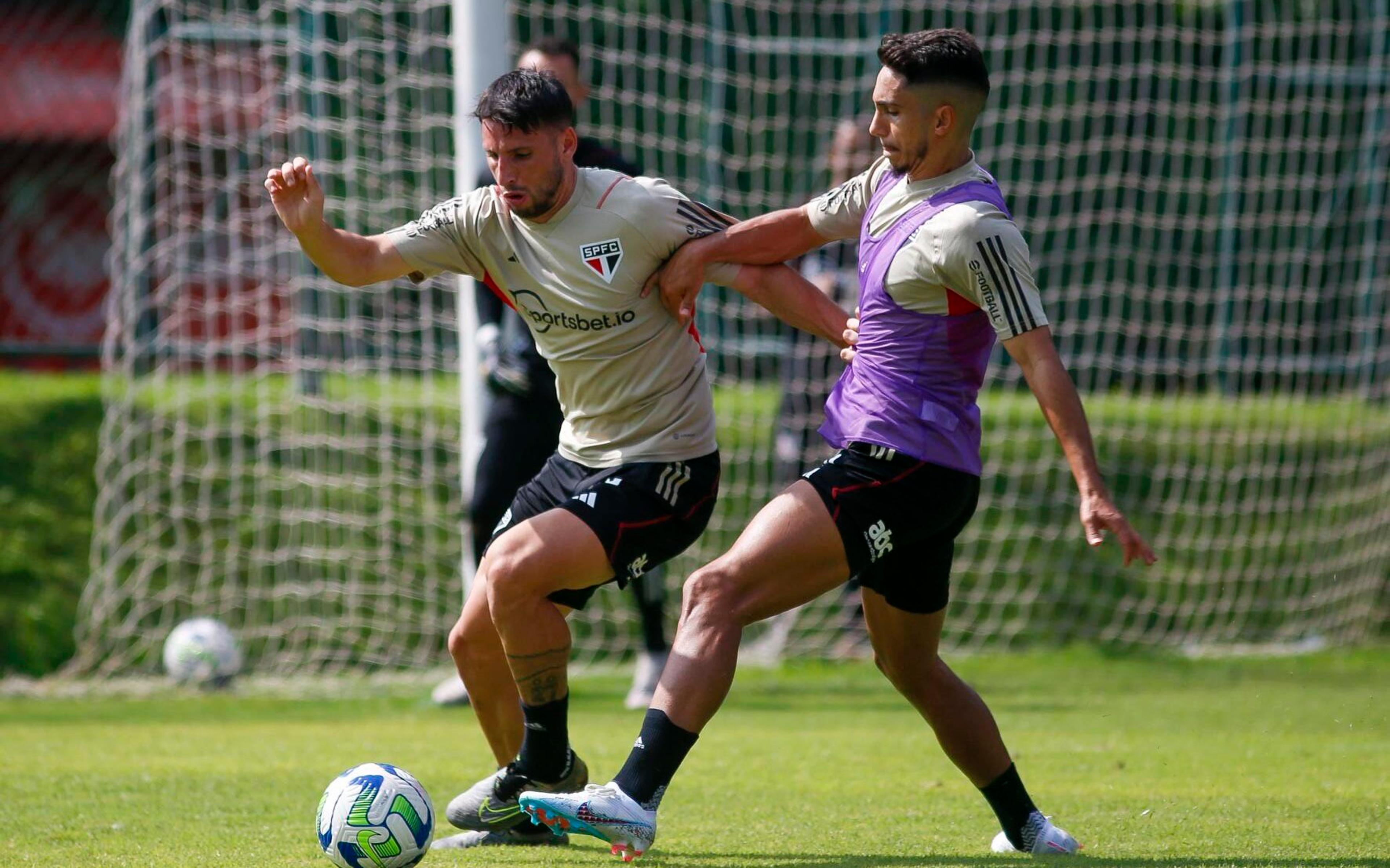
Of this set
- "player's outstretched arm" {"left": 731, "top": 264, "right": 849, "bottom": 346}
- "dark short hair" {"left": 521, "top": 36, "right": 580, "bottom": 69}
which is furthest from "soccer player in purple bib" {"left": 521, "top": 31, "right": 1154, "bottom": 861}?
"dark short hair" {"left": 521, "top": 36, "right": 580, "bottom": 69}

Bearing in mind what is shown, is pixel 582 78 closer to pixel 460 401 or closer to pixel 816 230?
pixel 460 401

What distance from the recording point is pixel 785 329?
11242mm

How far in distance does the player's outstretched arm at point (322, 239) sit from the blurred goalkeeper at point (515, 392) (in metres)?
2.26

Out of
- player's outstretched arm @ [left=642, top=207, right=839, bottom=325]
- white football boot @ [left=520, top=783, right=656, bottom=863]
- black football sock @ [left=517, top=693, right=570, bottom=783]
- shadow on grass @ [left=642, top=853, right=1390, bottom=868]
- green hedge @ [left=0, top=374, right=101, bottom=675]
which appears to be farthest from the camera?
green hedge @ [left=0, top=374, right=101, bottom=675]

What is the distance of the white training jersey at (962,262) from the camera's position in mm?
3988

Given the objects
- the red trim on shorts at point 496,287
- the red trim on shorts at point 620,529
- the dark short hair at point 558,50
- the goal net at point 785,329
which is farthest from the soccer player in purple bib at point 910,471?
the goal net at point 785,329

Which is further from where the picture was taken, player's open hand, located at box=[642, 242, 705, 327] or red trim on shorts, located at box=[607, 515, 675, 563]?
player's open hand, located at box=[642, 242, 705, 327]

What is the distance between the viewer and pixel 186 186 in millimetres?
9875

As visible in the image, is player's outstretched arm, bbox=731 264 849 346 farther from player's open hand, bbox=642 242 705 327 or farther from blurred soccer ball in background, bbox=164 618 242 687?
blurred soccer ball in background, bbox=164 618 242 687

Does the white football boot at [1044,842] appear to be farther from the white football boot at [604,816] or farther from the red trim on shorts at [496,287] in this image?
the red trim on shorts at [496,287]

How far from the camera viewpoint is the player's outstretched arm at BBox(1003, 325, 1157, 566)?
383 centimetres

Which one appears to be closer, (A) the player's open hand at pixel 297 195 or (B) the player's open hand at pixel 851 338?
(B) the player's open hand at pixel 851 338

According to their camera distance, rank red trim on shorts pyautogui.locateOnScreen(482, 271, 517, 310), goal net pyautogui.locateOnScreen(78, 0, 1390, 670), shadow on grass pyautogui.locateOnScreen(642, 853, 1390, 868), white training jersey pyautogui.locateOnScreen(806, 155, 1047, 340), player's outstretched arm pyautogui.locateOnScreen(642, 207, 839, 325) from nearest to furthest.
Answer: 1. white training jersey pyautogui.locateOnScreen(806, 155, 1047, 340)
2. shadow on grass pyautogui.locateOnScreen(642, 853, 1390, 868)
3. player's outstretched arm pyautogui.locateOnScreen(642, 207, 839, 325)
4. red trim on shorts pyautogui.locateOnScreen(482, 271, 517, 310)
5. goal net pyautogui.locateOnScreen(78, 0, 1390, 670)

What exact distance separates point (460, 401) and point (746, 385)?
2050mm
